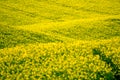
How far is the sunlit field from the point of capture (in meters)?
13.0

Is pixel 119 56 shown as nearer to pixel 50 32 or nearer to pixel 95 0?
pixel 50 32

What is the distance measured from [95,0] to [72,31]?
807 inches

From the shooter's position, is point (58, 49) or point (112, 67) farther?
point (58, 49)

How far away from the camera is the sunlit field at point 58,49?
1300cm

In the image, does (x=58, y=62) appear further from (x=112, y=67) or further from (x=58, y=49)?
(x=112, y=67)

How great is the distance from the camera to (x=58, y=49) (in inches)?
648

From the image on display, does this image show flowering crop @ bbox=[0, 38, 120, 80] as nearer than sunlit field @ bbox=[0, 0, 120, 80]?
Yes

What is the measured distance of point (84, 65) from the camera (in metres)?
13.8

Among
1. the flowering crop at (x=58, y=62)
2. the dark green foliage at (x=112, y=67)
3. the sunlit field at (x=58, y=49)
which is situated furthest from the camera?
the dark green foliage at (x=112, y=67)

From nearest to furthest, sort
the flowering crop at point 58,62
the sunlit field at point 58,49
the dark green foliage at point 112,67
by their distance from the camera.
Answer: the flowering crop at point 58,62, the sunlit field at point 58,49, the dark green foliage at point 112,67

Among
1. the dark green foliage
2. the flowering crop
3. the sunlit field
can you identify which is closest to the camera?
the flowering crop

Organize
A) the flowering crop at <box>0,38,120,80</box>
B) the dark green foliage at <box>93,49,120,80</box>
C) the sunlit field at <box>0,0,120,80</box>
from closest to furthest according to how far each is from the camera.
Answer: the flowering crop at <box>0,38,120,80</box>, the sunlit field at <box>0,0,120,80</box>, the dark green foliage at <box>93,49,120,80</box>

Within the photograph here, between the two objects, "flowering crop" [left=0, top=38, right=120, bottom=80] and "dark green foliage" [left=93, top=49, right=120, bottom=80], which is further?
"dark green foliage" [left=93, top=49, right=120, bottom=80]

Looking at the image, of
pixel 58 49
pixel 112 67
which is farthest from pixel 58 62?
pixel 112 67
